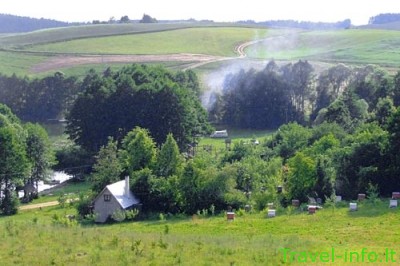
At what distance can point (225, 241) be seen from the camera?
27.7m

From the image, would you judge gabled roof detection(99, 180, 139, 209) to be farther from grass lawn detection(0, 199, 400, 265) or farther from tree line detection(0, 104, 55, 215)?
tree line detection(0, 104, 55, 215)

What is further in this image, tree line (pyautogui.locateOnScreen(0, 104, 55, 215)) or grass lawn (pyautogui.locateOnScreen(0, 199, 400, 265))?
tree line (pyautogui.locateOnScreen(0, 104, 55, 215))

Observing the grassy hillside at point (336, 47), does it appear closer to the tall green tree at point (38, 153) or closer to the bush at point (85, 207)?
the tall green tree at point (38, 153)

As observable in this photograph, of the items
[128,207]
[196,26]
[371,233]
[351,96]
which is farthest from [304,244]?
[196,26]

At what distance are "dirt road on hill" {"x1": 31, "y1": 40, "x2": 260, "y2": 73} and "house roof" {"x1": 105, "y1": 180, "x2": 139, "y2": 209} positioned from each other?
3057 inches

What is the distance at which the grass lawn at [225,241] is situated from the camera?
25016 mm

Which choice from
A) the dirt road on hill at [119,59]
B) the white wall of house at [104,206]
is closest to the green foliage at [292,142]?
the white wall of house at [104,206]

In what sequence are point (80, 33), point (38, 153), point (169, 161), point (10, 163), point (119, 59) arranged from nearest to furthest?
point (169, 161) → point (10, 163) → point (38, 153) → point (119, 59) → point (80, 33)

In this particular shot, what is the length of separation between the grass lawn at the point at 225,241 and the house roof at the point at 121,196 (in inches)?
200

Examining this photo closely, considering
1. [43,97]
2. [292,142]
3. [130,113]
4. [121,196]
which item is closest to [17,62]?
[43,97]

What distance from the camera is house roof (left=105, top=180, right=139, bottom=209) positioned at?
4116cm

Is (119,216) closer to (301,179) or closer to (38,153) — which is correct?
(301,179)

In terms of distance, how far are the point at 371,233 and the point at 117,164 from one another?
22.1 metres

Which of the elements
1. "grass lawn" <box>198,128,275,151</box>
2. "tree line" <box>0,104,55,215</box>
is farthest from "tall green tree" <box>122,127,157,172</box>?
"grass lawn" <box>198,128,275,151</box>
